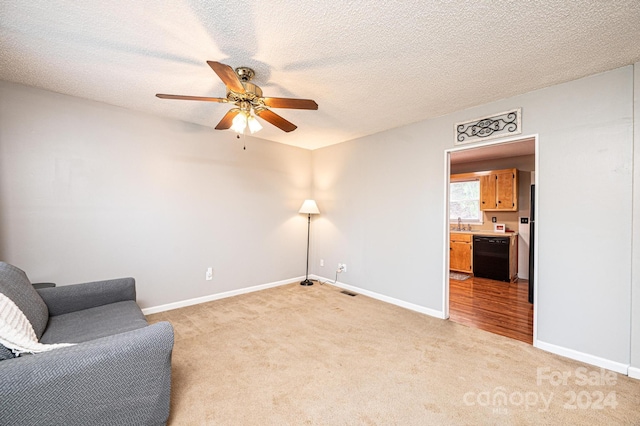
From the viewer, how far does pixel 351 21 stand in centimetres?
167

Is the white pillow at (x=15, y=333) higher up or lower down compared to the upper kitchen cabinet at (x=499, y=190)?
lower down

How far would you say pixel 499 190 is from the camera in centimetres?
541

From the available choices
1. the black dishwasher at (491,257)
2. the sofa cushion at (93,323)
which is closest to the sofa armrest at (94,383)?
the sofa cushion at (93,323)

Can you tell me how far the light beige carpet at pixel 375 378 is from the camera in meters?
1.67

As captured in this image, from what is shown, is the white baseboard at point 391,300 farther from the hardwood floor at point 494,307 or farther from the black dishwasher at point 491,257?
the black dishwasher at point 491,257

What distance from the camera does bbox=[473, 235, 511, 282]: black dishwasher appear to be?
4.98 m

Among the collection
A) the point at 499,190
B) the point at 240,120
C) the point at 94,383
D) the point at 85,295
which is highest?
the point at 240,120

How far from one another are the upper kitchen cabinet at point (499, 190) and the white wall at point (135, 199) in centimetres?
426

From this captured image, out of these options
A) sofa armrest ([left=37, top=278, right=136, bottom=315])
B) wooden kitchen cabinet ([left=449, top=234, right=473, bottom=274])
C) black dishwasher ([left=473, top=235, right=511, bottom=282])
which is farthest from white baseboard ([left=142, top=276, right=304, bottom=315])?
black dishwasher ([left=473, top=235, right=511, bottom=282])

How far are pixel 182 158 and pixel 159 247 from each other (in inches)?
47.3

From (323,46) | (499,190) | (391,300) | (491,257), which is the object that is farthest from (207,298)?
(499,190)

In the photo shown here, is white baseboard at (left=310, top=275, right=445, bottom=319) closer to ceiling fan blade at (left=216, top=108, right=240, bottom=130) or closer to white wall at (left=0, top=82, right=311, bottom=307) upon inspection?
white wall at (left=0, top=82, right=311, bottom=307)

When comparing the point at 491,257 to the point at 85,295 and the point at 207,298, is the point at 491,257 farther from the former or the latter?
the point at 85,295

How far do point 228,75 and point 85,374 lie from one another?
1.83 m
